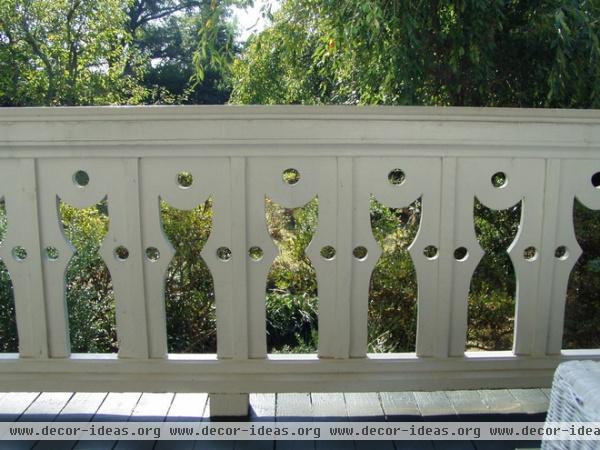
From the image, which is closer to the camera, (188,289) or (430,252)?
(430,252)

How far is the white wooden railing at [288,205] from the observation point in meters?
1.81

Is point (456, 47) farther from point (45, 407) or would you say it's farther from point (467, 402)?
point (45, 407)

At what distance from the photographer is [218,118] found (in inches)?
70.4

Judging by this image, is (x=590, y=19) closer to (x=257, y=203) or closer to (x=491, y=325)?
Result: (x=491, y=325)

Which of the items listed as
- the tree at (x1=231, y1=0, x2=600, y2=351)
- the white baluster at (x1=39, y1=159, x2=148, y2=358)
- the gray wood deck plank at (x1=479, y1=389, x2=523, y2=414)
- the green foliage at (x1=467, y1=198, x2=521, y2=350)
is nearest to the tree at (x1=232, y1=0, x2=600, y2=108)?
the tree at (x1=231, y1=0, x2=600, y2=351)

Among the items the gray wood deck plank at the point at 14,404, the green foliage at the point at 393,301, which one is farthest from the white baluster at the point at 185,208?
the green foliage at the point at 393,301

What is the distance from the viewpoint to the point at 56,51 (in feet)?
22.7

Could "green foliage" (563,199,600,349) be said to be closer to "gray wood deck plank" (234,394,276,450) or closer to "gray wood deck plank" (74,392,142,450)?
"gray wood deck plank" (234,394,276,450)

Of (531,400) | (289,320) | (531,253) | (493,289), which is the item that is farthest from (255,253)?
(493,289)

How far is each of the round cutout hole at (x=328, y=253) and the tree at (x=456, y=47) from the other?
141 centimetres

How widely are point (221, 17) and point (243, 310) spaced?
93.4 inches

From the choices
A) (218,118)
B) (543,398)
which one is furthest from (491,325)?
(218,118)

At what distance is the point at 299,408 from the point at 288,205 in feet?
2.53

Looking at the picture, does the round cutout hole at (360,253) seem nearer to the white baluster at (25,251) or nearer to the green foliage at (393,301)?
the white baluster at (25,251)
